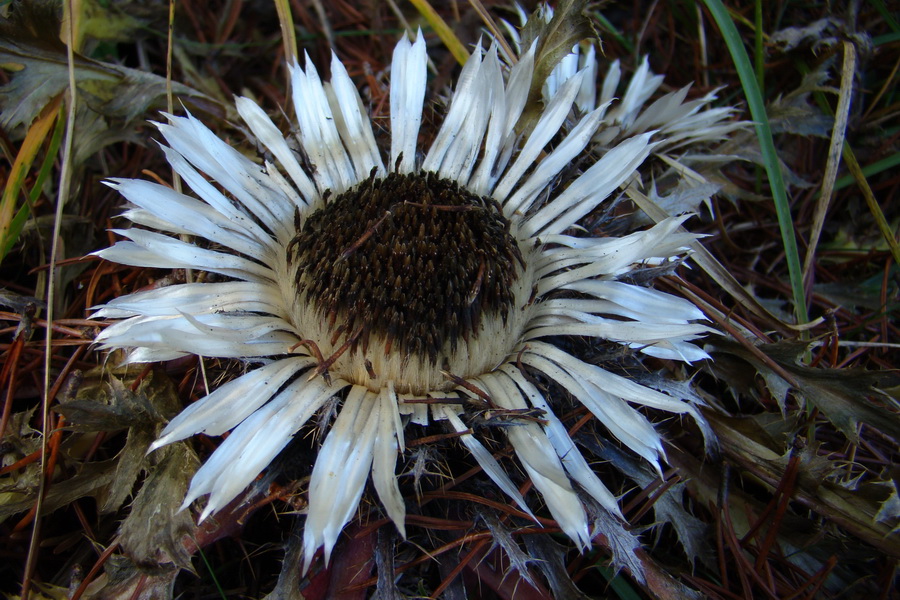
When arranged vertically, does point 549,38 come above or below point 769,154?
above

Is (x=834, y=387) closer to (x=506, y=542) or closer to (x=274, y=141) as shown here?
(x=506, y=542)

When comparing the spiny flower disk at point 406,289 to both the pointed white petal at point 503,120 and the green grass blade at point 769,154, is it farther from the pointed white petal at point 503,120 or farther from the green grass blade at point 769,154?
the green grass blade at point 769,154

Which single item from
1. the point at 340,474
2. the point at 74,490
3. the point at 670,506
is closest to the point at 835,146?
the point at 670,506

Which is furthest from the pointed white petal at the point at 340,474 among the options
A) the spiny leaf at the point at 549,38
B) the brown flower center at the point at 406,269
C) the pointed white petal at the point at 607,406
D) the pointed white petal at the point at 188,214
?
the spiny leaf at the point at 549,38

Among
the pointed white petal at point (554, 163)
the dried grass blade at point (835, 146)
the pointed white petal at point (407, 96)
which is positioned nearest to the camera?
the pointed white petal at point (554, 163)

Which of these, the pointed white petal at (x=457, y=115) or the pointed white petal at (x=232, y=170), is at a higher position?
the pointed white petal at (x=457, y=115)

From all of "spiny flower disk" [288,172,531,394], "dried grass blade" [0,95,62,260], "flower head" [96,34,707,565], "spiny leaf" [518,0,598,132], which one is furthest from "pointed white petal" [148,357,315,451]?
"spiny leaf" [518,0,598,132]
